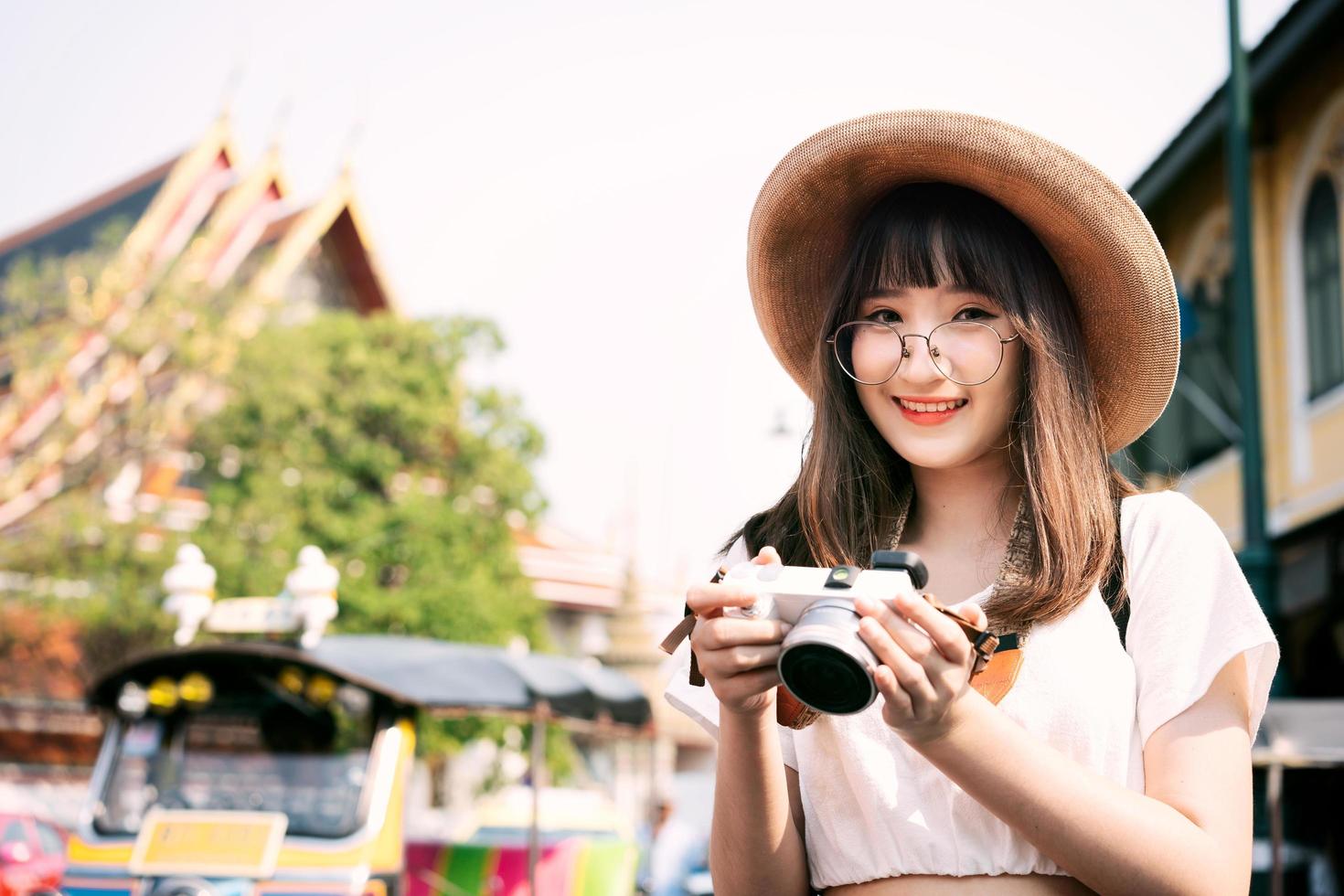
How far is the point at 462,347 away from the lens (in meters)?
17.2

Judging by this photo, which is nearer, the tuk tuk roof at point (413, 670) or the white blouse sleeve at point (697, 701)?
the white blouse sleeve at point (697, 701)

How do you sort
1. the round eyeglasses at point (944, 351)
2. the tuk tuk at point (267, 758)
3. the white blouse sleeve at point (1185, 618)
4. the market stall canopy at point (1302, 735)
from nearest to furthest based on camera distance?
the white blouse sleeve at point (1185, 618)
the round eyeglasses at point (944, 351)
the tuk tuk at point (267, 758)
the market stall canopy at point (1302, 735)

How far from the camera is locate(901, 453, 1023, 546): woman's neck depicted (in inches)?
71.0

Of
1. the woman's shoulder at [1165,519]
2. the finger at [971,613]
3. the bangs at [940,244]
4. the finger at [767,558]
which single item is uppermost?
the bangs at [940,244]

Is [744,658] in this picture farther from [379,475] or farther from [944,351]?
[379,475]

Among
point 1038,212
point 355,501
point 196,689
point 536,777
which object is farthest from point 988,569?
point 355,501

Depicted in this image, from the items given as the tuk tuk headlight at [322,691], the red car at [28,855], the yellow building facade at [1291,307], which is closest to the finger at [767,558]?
the tuk tuk headlight at [322,691]

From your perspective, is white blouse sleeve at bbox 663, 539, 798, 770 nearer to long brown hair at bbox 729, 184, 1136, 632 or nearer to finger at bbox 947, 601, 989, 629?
long brown hair at bbox 729, 184, 1136, 632

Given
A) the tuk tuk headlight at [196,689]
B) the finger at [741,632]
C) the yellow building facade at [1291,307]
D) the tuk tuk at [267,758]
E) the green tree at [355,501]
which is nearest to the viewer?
the finger at [741,632]

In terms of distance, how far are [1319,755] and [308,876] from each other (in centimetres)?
492

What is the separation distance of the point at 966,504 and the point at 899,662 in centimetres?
57

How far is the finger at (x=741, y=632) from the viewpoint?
1.40 m

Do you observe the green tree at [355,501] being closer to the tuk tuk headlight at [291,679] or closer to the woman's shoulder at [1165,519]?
the tuk tuk headlight at [291,679]

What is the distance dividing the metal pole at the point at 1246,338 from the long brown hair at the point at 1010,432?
19.3 ft
